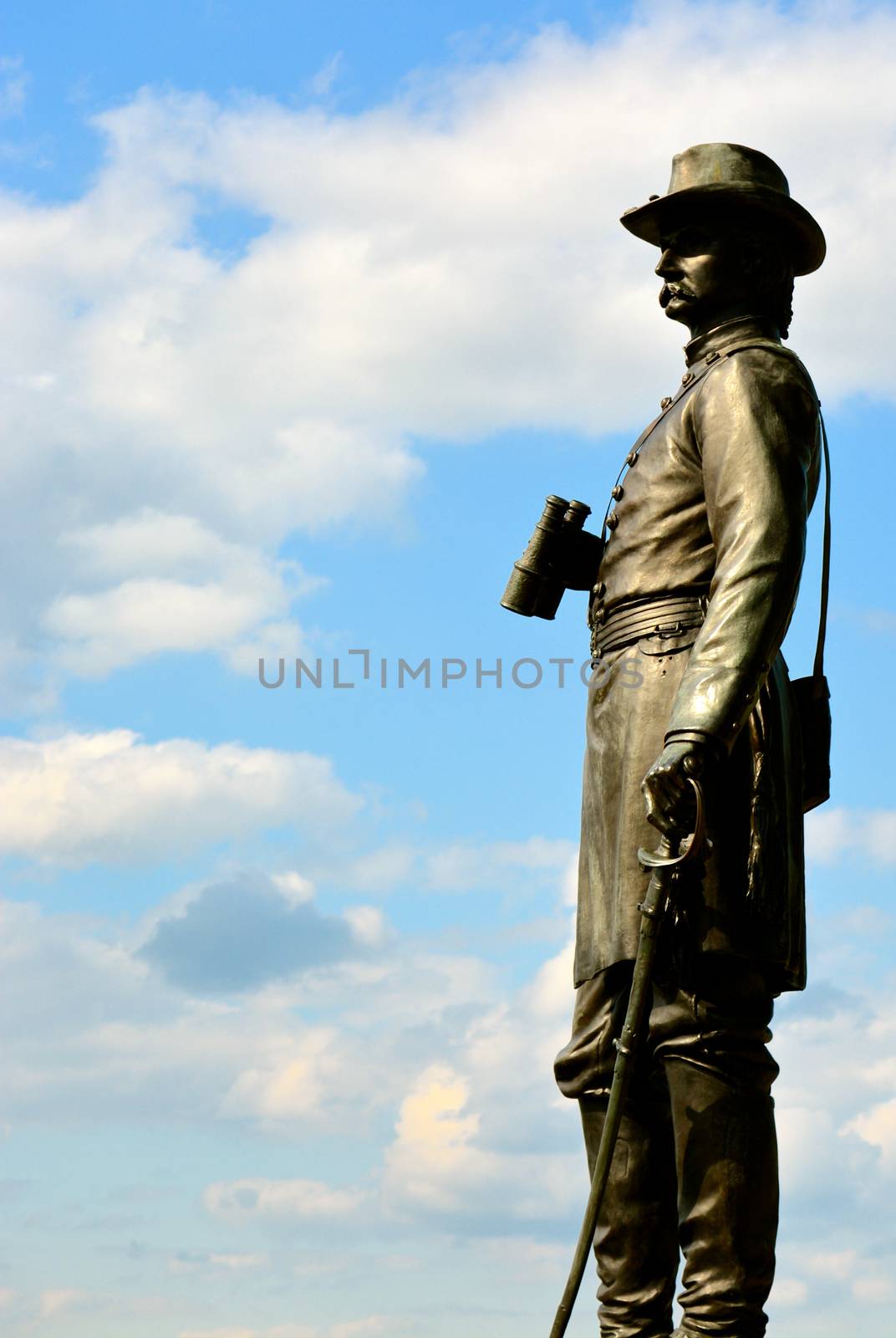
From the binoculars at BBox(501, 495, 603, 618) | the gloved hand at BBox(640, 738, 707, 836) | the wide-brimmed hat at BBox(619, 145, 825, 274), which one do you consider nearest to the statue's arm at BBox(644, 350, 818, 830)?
the gloved hand at BBox(640, 738, 707, 836)

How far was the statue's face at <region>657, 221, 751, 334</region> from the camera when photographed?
838 centimetres

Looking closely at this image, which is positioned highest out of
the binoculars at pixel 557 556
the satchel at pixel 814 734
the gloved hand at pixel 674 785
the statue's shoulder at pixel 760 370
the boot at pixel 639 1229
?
the statue's shoulder at pixel 760 370

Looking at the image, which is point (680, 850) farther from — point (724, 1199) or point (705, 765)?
point (724, 1199)

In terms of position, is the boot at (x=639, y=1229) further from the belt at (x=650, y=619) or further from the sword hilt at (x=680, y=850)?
the belt at (x=650, y=619)

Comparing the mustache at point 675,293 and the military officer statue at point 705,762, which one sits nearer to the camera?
the military officer statue at point 705,762

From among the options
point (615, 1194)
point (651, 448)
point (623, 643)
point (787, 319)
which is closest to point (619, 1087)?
point (615, 1194)

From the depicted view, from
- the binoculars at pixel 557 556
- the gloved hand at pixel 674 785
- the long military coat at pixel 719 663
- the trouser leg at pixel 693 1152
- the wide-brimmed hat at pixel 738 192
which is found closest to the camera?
the gloved hand at pixel 674 785

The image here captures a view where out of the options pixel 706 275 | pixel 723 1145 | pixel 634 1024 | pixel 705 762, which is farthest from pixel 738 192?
pixel 723 1145

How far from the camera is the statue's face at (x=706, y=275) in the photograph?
8.38 m

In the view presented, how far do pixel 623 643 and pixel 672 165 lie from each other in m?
1.99

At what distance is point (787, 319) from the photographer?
8523 millimetres

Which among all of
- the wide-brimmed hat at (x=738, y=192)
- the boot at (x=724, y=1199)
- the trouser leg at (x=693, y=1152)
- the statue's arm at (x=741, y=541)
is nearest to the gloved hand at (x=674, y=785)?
the statue's arm at (x=741, y=541)

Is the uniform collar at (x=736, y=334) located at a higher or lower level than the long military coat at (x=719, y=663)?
higher

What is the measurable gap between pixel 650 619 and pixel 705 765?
911mm
